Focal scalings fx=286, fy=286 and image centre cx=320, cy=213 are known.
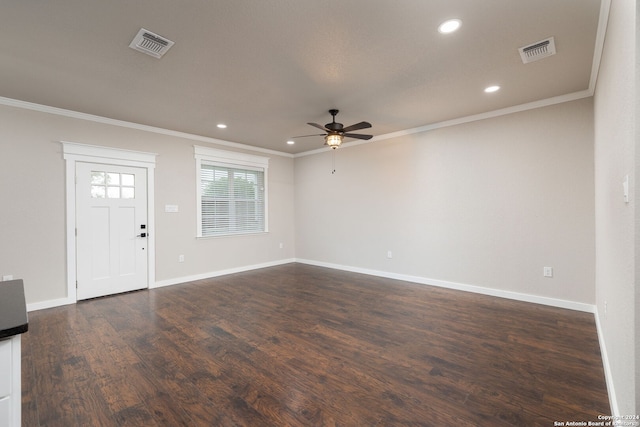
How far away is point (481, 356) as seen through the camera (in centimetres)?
253

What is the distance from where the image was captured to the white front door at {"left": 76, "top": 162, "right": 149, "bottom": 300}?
4.19 m

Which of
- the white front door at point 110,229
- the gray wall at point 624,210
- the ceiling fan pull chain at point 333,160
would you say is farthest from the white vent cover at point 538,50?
the white front door at point 110,229

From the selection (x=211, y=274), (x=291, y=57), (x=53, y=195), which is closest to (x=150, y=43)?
(x=291, y=57)

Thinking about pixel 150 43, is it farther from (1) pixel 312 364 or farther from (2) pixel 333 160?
(2) pixel 333 160

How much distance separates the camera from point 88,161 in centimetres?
423

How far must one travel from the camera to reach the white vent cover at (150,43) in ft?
7.71

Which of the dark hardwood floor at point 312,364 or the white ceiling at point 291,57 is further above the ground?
the white ceiling at point 291,57

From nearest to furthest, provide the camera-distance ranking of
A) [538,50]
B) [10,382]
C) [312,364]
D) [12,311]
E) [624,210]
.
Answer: [10,382] < [12,311] < [624,210] < [312,364] < [538,50]

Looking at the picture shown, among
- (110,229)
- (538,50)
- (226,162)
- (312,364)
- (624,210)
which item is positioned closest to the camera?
(624,210)

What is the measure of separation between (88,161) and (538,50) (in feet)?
18.7

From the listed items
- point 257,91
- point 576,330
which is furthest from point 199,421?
point 576,330

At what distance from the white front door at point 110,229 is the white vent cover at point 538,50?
5362mm

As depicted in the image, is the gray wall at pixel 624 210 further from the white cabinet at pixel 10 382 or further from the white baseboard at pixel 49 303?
the white baseboard at pixel 49 303

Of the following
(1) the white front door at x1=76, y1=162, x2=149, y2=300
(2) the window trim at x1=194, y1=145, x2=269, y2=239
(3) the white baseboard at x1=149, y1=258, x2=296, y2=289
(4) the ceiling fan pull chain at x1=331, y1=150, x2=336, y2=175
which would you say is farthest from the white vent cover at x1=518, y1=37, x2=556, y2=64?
(3) the white baseboard at x1=149, y1=258, x2=296, y2=289
